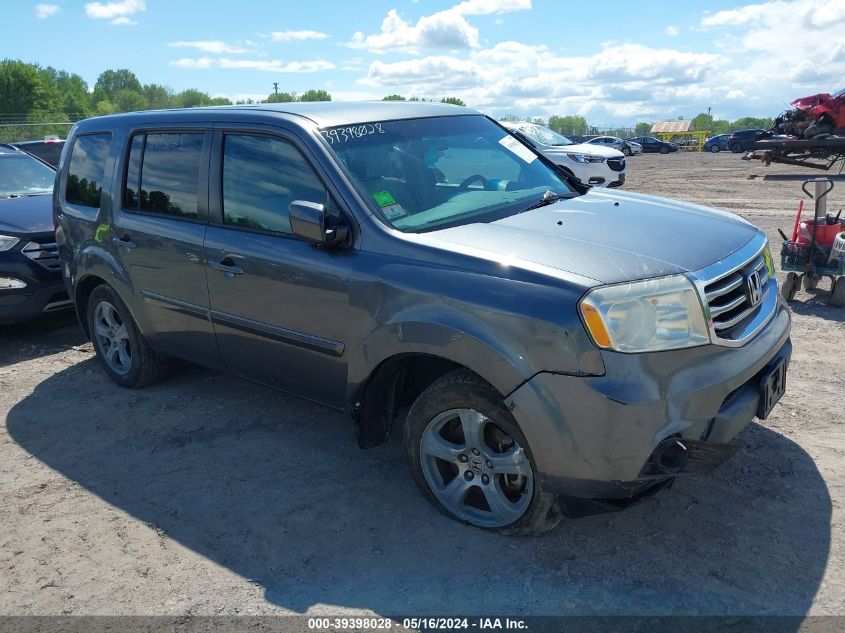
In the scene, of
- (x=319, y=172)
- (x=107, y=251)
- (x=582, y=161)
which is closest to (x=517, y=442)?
(x=319, y=172)

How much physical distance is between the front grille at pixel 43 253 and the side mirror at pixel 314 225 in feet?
13.3

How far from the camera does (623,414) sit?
2.78 metres

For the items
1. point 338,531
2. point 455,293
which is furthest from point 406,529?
point 455,293

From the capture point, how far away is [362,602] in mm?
2992

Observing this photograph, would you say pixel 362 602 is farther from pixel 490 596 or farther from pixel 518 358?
pixel 518 358

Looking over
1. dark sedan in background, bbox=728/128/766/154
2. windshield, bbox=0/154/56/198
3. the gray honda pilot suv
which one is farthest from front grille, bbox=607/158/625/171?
dark sedan in background, bbox=728/128/766/154

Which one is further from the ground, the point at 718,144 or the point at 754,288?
the point at 754,288

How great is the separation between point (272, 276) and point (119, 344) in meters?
2.23

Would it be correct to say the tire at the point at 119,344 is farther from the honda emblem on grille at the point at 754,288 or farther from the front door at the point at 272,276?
the honda emblem on grille at the point at 754,288

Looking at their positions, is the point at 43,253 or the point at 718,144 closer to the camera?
the point at 43,253

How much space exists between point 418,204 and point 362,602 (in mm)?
1901

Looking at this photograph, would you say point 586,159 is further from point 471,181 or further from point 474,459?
point 474,459

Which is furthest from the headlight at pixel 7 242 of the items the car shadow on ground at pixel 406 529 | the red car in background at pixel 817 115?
the red car in background at pixel 817 115

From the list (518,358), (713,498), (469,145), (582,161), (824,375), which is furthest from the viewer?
(582,161)
